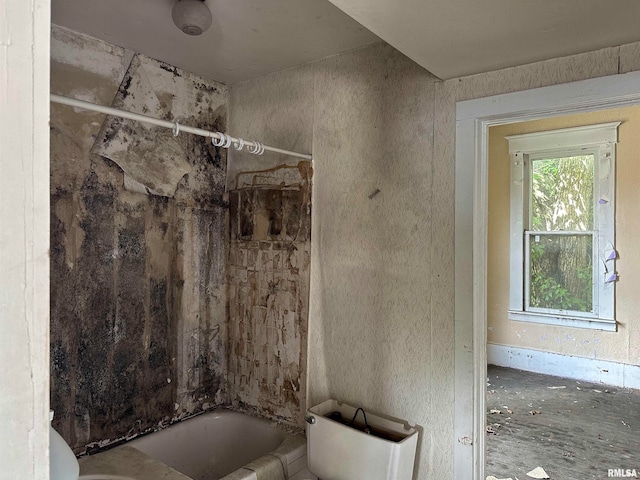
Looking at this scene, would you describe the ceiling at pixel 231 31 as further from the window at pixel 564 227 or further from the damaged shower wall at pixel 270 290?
the window at pixel 564 227

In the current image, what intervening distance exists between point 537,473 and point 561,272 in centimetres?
217

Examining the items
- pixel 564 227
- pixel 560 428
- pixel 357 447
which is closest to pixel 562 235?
pixel 564 227

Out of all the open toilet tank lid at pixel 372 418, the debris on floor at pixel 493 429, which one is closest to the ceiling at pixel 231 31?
the open toilet tank lid at pixel 372 418

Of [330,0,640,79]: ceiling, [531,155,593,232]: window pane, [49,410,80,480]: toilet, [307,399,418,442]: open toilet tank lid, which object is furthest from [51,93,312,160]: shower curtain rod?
[531,155,593,232]: window pane

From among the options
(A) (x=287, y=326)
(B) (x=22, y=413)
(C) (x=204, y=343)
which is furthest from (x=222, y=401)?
(B) (x=22, y=413)

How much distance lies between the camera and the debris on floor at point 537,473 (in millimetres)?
2379

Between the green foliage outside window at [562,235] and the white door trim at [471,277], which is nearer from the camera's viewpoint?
the white door trim at [471,277]

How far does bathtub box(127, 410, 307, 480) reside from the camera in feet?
7.20

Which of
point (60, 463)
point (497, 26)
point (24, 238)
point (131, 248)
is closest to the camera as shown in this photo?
point (24, 238)

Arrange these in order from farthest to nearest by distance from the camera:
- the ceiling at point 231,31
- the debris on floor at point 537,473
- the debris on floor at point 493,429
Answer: the debris on floor at point 493,429, the debris on floor at point 537,473, the ceiling at point 231,31

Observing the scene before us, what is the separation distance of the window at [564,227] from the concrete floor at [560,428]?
2.15ft

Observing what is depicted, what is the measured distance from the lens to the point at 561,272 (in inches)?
158

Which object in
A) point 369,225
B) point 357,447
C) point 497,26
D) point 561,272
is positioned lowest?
point 357,447

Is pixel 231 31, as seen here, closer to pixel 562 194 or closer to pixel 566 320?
pixel 562 194
